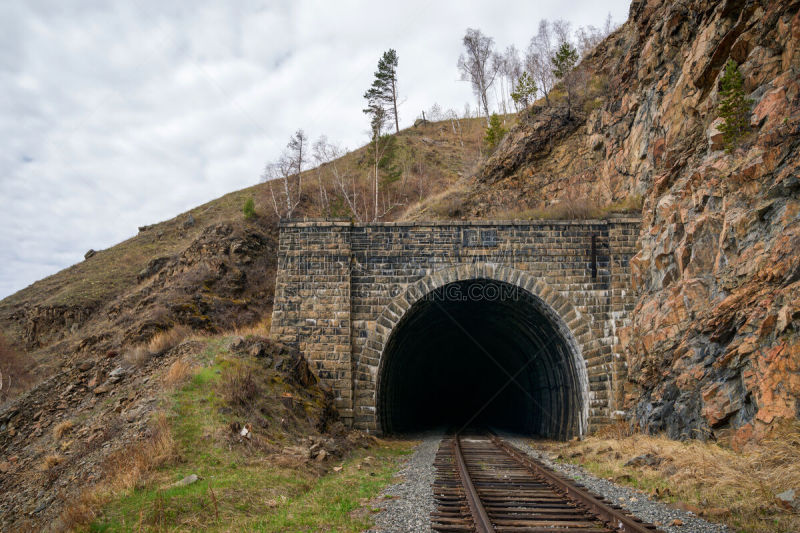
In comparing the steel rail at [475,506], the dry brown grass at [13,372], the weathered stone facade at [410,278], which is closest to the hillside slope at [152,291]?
the dry brown grass at [13,372]

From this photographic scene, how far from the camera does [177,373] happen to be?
12.0 m

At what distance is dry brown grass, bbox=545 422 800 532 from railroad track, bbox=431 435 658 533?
3.32ft

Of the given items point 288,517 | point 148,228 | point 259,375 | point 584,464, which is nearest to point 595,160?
point 584,464

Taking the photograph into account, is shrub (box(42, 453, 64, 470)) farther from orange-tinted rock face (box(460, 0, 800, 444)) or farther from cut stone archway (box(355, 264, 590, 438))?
orange-tinted rock face (box(460, 0, 800, 444))

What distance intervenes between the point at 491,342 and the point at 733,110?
1385 centimetres

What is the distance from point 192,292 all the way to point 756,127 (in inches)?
839

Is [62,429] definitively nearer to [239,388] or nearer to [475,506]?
[239,388]

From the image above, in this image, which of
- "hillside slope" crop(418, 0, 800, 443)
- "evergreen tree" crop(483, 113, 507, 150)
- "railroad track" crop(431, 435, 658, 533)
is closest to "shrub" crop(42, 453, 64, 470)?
"railroad track" crop(431, 435, 658, 533)

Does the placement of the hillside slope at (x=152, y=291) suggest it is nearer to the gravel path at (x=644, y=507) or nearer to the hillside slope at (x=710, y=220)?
the gravel path at (x=644, y=507)

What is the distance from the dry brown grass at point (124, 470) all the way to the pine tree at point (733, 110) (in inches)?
550

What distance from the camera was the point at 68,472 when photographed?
9.10 meters

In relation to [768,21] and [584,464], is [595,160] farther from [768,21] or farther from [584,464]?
[584,464]

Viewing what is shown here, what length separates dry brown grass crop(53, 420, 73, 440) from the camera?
36.9 ft

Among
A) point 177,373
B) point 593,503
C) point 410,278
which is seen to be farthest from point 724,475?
point 177,373
